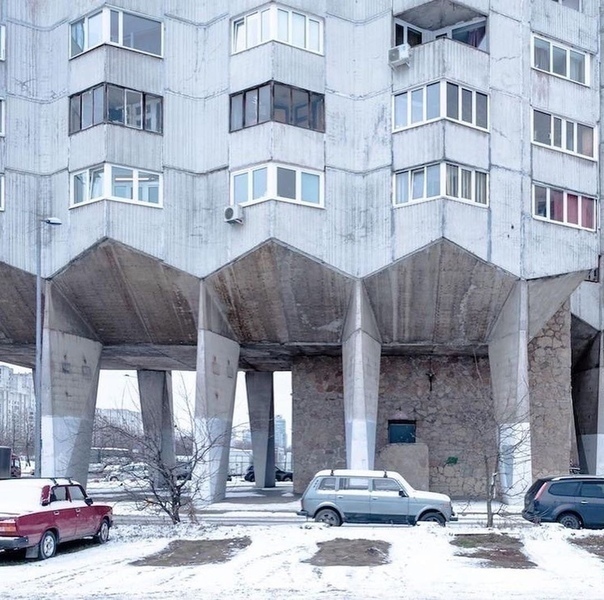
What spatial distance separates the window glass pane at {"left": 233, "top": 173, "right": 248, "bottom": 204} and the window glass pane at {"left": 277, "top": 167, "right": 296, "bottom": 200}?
1275mm

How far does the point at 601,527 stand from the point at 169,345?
1861 centimetres

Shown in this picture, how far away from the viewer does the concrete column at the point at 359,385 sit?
3284cm

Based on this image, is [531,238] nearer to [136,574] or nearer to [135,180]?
[135,180]

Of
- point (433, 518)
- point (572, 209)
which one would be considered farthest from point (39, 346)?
point (572, 209)

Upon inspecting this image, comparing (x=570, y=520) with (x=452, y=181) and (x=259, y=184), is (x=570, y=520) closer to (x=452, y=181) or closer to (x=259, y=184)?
(x=452, y=181)

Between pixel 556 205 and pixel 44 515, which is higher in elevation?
pixel 556 205

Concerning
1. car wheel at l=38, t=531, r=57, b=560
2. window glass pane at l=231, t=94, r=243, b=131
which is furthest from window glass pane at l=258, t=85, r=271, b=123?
car wheel at l=38, t=531, r=57, b=560

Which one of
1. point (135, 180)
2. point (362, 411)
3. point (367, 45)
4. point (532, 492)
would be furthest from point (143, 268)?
point (532, 492)

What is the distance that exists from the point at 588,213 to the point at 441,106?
7216mm

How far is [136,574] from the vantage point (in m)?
15.5

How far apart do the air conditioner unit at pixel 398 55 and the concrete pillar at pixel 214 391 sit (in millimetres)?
9697

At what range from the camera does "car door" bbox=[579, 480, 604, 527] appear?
2270 centimetres

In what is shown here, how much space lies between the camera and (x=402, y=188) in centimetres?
3281

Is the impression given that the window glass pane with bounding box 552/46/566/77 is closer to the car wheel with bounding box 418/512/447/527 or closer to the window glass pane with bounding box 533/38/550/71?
the window glass pane with bounding box 533/38/550/71
